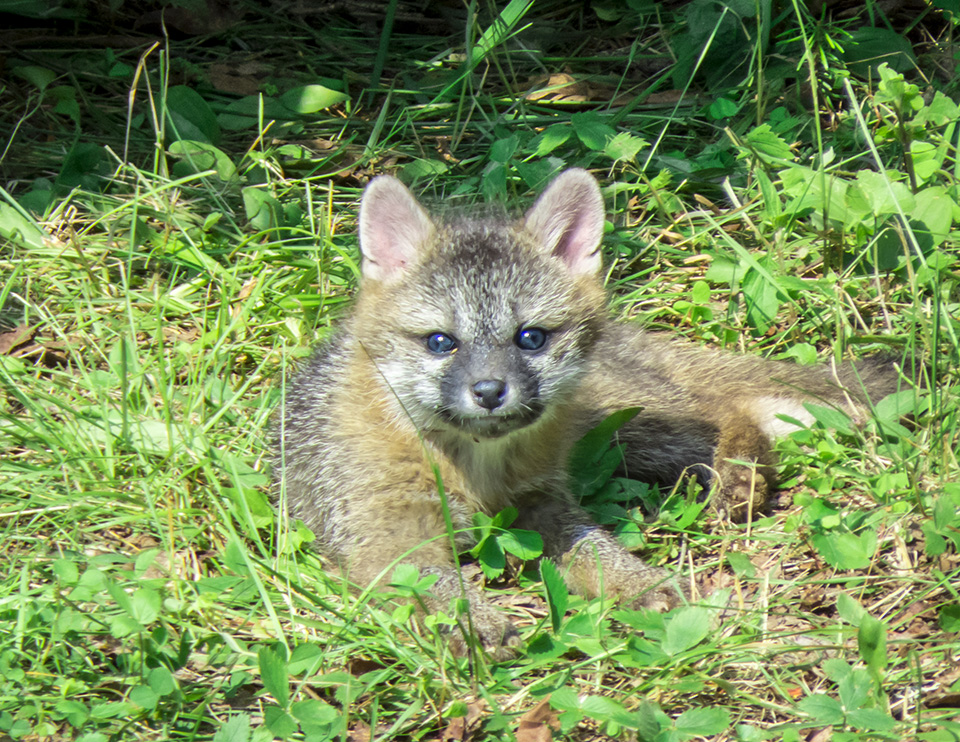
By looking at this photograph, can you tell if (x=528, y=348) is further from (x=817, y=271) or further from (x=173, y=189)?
(x=173, y=189)

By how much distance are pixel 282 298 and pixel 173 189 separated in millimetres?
1148

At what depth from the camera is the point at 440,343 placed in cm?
384

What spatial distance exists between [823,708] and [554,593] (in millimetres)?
966

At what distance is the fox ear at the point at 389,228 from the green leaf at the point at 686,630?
1.73 metres

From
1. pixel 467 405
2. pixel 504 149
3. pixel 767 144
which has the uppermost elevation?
pixel 504 149

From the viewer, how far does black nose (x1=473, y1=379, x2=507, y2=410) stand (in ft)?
11.7

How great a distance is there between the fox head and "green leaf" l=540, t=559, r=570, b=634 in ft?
1.82

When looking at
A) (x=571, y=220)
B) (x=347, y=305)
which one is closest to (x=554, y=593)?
(x=571, y=220)

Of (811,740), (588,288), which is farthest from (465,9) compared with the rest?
(811,740)

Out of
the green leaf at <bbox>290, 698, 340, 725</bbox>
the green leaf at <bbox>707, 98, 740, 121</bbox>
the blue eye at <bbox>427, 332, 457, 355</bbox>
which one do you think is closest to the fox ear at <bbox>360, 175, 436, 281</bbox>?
the blue eye at <bbox>427, 332, 457, 355</bbox>

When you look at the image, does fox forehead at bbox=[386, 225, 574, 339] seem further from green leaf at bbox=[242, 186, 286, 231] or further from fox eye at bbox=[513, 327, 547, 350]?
green leaf at bbox=[242, 186, 286, 231]

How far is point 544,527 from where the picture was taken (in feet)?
13.6

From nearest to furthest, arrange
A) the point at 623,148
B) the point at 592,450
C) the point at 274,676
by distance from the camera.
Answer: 1. the point at 274,676
2. the point at 592,450
3. the point at 623,148

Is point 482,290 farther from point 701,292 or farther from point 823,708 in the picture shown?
point 823,708
